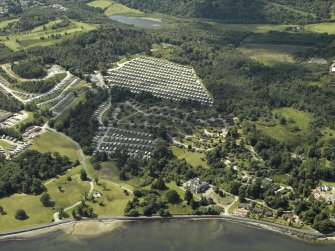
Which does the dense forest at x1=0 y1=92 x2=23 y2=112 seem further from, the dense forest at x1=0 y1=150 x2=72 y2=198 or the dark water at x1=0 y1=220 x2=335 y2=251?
the dark water at x1=0 y1=220 x2=335 y2=251

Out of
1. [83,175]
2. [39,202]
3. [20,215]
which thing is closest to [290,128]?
[83,175]

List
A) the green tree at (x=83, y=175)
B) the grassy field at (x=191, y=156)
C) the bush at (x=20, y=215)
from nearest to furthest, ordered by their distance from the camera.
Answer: the bush at (x=20, y=215) < the green tree at (x=83, y=175) < the grassy field at (x=191, y=156)

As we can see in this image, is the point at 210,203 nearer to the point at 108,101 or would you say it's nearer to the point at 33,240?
the point at 33,240

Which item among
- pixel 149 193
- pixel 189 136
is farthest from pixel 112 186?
pixel 189 136

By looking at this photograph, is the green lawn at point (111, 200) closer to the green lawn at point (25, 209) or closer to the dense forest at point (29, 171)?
the green lawn at point (25, 209)

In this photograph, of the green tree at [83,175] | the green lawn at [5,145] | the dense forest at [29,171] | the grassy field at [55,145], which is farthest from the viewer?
the green lawn at [5,145]

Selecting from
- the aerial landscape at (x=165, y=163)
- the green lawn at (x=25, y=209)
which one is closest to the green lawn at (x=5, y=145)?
the aerial landscape at (x=165, y=163)
